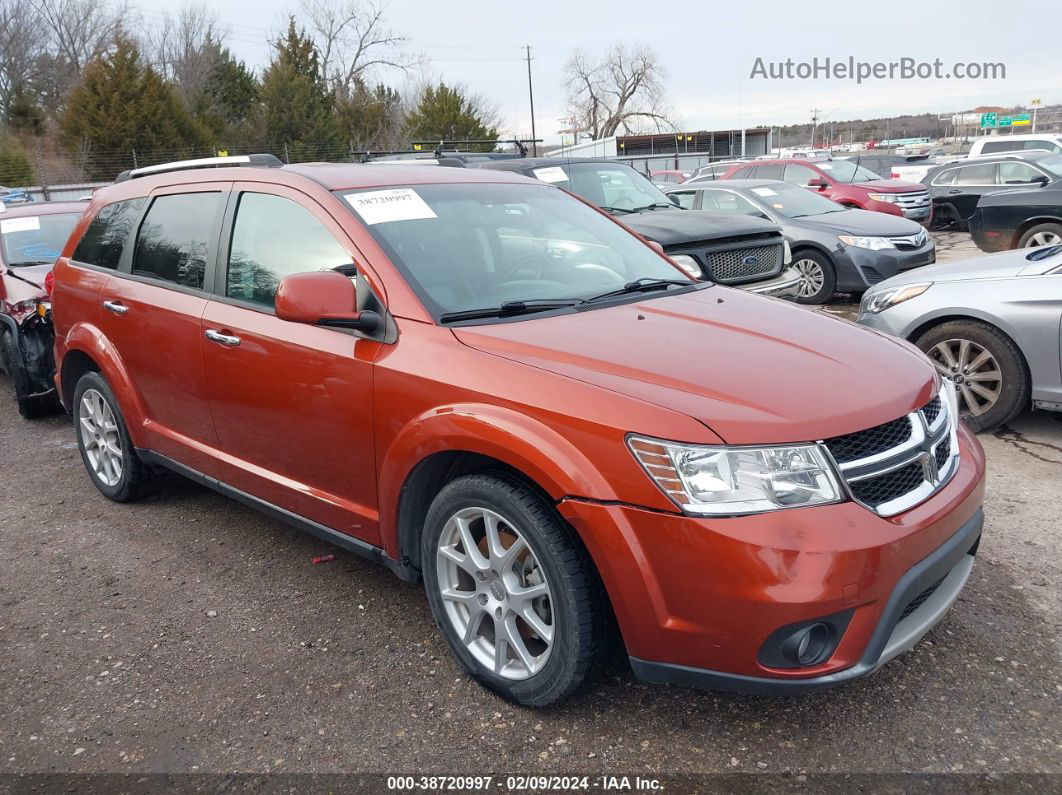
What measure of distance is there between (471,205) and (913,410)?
1.88 meters

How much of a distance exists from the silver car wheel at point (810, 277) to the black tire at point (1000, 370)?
15.3 feet

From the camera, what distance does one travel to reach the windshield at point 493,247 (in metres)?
3.14

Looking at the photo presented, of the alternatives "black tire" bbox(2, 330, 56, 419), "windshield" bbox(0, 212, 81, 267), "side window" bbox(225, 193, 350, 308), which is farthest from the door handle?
"windshield" bbox(0, 212, 81, 267)

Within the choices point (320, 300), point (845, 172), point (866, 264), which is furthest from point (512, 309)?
point (845, 172)

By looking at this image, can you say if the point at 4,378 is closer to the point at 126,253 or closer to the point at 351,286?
the point at 126,253

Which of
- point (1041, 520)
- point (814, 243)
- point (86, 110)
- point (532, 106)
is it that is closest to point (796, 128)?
point (532, 106)

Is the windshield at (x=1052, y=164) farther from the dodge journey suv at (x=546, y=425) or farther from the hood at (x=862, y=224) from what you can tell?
the dodge journey suv at (x=546, y=425)

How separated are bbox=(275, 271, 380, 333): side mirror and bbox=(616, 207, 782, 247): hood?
4.65 meters

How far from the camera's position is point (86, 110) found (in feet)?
119

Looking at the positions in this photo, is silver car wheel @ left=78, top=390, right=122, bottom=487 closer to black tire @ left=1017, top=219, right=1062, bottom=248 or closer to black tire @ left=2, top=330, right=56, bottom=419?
black tire @ left=2, top=330, right=56, bottom=419

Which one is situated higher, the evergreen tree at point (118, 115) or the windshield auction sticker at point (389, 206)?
the evergreen tree at point (118, 115)

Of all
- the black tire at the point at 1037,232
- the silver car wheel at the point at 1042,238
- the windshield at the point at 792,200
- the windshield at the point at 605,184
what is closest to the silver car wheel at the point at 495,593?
the windshield at the point at 605,184

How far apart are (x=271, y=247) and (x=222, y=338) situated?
427mm

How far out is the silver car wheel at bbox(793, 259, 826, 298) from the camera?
387 inches
